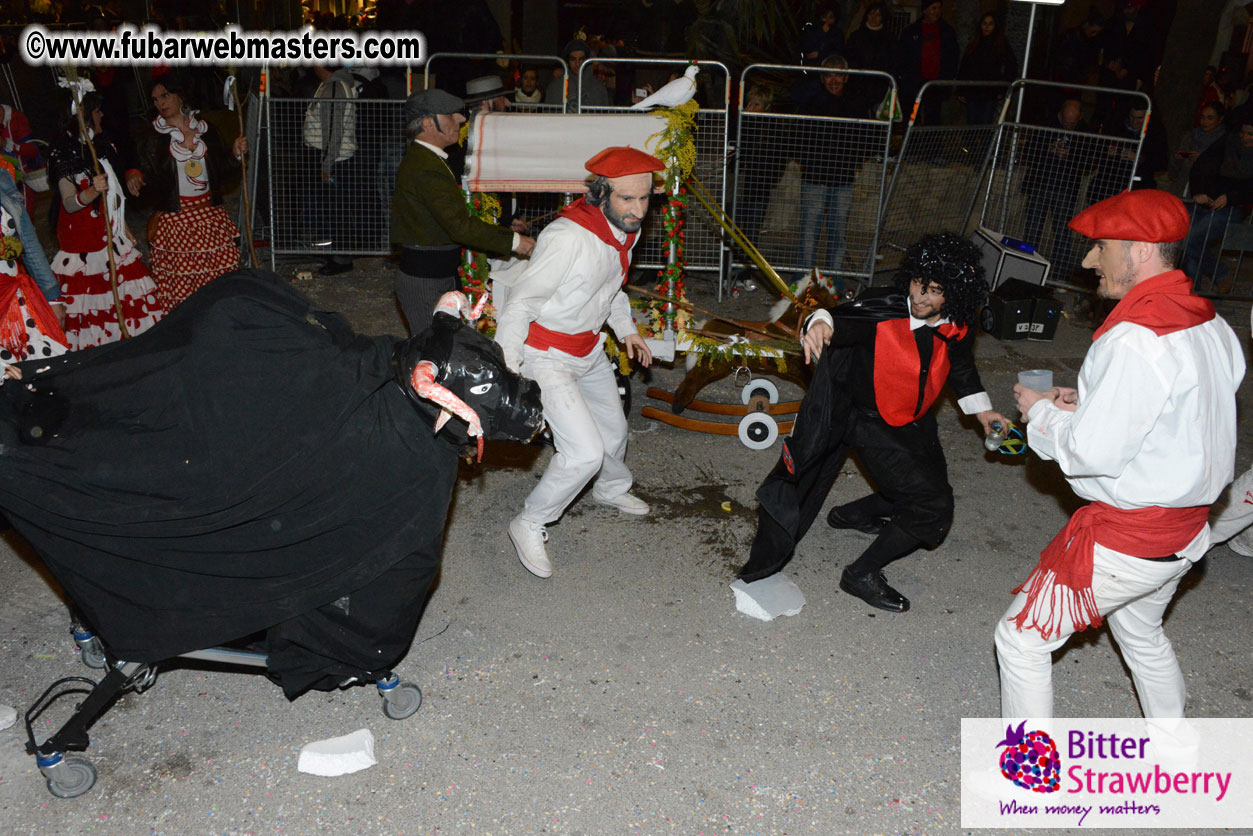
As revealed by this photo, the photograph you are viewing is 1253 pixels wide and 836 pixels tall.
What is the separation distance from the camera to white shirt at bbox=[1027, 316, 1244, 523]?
2822mm

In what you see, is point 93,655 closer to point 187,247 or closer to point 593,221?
point 593,221

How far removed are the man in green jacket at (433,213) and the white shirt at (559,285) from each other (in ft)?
3.33

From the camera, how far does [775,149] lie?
870 centimetres

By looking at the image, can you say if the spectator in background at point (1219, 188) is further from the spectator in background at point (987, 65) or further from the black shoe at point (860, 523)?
the black shoe at point (860, 523)

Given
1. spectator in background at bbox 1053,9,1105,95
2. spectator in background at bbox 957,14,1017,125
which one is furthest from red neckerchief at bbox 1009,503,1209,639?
spectator in background at bbox 1053,9,1105,95

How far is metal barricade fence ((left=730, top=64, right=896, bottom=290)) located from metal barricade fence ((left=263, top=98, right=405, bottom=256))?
10.9 ft

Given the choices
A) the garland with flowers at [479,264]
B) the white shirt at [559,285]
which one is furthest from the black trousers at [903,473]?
the garland with flowers at [479,264]

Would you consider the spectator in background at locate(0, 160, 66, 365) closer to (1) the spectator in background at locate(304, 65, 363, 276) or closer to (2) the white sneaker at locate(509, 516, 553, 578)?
(2) the white sneaker at locate(509, 516, 553, 578)

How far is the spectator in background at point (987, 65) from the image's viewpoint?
1040 centimetres

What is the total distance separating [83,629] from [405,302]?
2543 millimetres

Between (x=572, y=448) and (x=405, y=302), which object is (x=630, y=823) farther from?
(x=405, y=302)

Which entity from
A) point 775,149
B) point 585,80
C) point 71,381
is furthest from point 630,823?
point 585,80

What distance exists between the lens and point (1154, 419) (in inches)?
111

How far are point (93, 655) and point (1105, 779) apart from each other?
13.0ft
